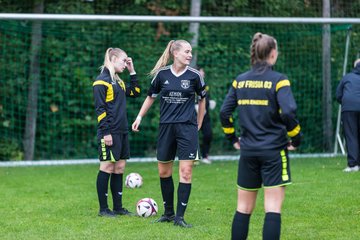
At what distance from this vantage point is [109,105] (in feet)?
28.2

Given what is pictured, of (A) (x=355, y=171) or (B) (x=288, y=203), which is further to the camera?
(A) (x=355, y=171)

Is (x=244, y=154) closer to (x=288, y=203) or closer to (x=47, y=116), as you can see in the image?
(x=288, y=203)

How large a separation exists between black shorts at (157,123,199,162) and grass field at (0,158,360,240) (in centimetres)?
75

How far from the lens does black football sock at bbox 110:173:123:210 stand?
877 cm

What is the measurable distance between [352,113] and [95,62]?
5494mm

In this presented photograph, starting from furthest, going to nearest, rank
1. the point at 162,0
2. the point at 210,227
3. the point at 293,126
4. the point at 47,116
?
the point at 162,0
the point at 47,116
the point at 210,227
the point at 293,126

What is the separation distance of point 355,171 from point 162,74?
5.39 metres

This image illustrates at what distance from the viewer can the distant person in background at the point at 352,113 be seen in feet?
40.6

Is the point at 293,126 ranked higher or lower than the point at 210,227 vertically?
higher

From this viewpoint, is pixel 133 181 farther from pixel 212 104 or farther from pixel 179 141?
pixel 212 104

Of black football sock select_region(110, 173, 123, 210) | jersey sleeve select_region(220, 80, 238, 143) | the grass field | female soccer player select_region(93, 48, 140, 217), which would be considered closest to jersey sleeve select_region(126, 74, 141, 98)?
female soccer player select_region(93, 48, 140, 217)

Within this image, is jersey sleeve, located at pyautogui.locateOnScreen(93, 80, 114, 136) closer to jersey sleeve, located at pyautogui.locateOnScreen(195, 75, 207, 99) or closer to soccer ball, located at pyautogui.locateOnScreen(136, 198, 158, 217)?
soccer ball, located at pyautogui.locateOnScreen(136, 198, 158, 217)

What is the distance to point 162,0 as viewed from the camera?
1647 cm

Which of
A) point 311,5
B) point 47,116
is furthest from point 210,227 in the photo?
point 311,5
